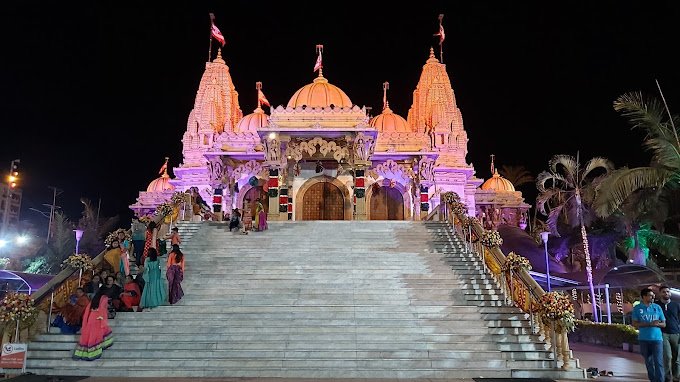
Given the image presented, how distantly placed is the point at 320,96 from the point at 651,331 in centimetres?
2129

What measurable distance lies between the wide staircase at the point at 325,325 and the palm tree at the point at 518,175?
39.3 meters

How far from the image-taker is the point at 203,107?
3241cm

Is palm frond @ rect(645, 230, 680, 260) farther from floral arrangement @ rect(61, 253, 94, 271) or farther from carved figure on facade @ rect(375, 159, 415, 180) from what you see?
floral arrangement @ rect(61, 253, 94, 271)

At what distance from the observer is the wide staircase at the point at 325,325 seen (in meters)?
9.16

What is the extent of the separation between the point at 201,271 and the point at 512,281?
748cm

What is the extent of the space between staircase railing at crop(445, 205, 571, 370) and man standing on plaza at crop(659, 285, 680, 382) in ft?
5.53

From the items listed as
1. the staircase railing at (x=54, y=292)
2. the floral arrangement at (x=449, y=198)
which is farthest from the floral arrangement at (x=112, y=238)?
the floral arrangement at (x=449, y=198)

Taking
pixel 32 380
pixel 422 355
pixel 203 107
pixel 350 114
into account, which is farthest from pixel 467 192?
pixel 32 380

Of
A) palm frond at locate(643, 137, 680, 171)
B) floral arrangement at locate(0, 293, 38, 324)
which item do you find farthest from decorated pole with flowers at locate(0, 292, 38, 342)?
palm frond at locate(643, 137, 680, 171)

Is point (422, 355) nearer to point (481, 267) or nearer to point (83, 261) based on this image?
point (481, 267)

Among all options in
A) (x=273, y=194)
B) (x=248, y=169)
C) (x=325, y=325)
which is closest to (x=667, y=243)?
(x=325, y=325)

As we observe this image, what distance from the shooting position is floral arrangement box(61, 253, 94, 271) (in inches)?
446

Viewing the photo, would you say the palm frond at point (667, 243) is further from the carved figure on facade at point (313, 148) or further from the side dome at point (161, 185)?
the side dome at point (161, 185)

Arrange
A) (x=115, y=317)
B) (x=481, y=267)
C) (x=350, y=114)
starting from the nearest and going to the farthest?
(x=115, y=317) < (x=481, y=267) < (x=350, y=114)
